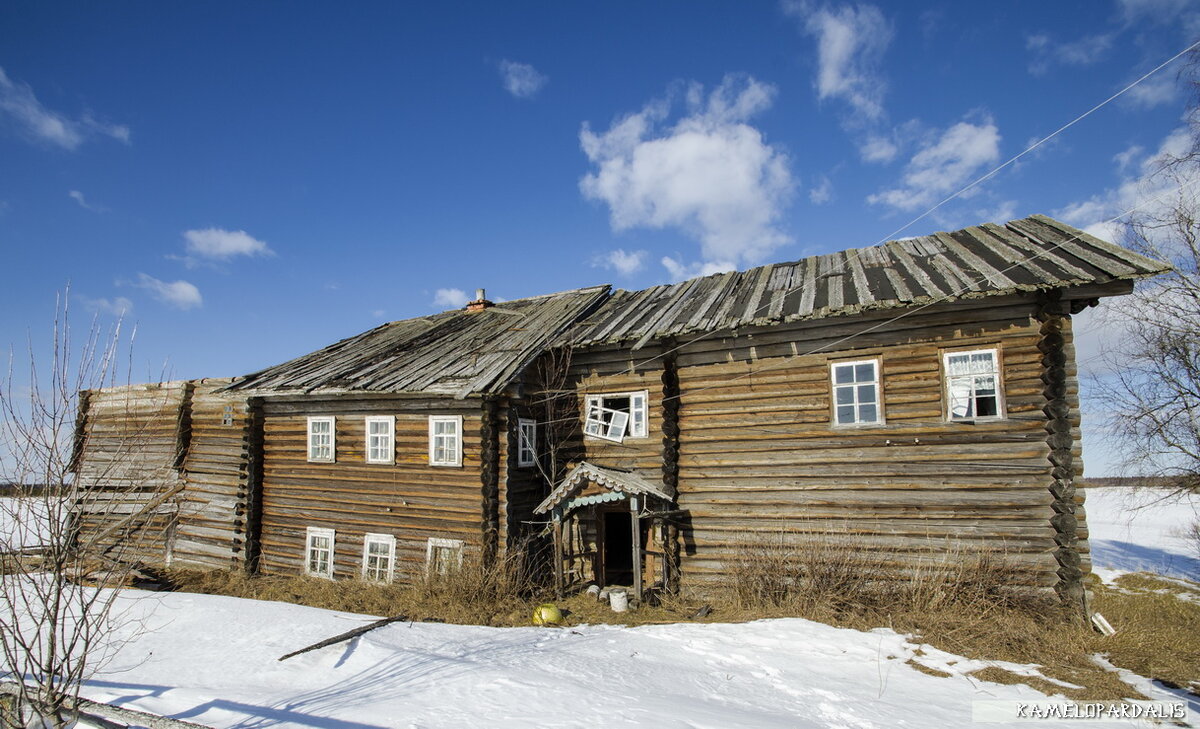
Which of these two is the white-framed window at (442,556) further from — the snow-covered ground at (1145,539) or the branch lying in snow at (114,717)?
the snow-covered ground at (1145,539)

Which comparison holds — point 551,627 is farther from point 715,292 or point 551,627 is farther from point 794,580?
point 715,292

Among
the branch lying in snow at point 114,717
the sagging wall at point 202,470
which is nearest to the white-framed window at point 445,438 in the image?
the sagging wall at point 202,470

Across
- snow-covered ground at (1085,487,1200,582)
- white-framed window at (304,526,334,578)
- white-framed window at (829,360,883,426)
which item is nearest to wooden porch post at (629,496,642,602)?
white-framed window at (829,360,883,426)

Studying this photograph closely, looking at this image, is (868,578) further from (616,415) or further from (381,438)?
(381,438)

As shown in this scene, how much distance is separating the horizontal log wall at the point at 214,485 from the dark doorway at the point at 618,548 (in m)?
10.5

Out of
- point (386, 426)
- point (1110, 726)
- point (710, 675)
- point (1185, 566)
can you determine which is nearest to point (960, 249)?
point (1110, 726)

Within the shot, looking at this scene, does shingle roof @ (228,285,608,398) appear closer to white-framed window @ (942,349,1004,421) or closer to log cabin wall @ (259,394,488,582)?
log cabin wall @ (259,394,488,582)

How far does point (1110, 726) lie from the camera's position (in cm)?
694

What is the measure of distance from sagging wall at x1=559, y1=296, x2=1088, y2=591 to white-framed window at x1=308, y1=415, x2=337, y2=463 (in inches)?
310

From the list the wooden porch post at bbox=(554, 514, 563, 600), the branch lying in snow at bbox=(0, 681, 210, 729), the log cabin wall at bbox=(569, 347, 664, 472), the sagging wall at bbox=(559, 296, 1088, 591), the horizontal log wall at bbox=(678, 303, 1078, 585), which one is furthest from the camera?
the log cabin wall at bbox=(569, 347, 664, 472)

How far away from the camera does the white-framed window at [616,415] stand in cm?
1435

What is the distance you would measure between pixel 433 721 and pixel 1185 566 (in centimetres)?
3054

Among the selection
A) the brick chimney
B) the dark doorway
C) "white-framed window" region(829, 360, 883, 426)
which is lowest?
the dark doorway

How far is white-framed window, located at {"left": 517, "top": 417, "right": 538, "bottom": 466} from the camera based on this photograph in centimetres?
1484
